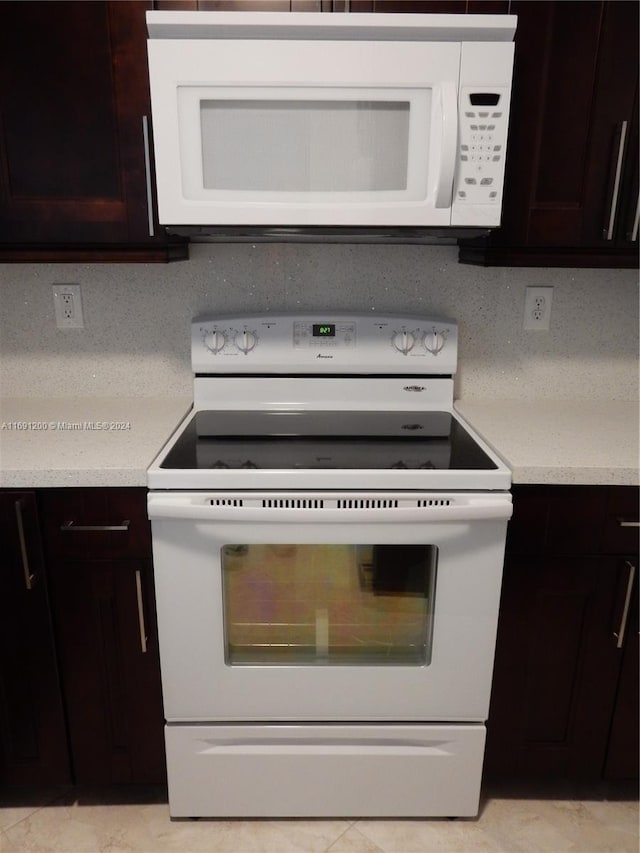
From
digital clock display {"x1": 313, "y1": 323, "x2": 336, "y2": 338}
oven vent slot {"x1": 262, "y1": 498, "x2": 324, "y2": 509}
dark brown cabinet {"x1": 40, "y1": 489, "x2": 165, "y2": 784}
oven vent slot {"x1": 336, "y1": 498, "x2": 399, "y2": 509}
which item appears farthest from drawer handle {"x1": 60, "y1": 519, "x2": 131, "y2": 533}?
digital clock display {"x1": 313, "y1": 323, "x2": 336, "y2": 338}

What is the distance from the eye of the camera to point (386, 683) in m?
1.36

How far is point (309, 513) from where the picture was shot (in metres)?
1.24

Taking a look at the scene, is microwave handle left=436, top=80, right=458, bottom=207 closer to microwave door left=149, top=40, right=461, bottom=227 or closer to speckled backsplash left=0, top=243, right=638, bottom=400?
microwave door left=149, top=40, right=461, bottom=227

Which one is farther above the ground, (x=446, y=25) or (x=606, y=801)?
(x=446, y=25)

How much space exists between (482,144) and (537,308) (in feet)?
1.93

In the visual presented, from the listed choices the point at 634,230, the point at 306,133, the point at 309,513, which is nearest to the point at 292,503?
the point at 309,513

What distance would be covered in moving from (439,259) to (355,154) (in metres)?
0.49

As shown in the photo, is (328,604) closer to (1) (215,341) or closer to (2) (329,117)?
(1) (215,341)

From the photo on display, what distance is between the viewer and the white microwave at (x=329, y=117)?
1200mm

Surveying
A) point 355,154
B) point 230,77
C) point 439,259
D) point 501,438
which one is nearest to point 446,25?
point 355,154

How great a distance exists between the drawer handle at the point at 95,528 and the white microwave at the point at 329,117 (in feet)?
2.10

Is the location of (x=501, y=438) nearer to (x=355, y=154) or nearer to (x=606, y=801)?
(x=355, y=154)

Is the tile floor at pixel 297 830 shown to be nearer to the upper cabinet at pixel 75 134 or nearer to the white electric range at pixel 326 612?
the white electric range at pixel 326 612

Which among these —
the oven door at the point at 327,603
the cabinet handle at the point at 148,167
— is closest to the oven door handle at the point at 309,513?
the oven door at the point at 327,603
